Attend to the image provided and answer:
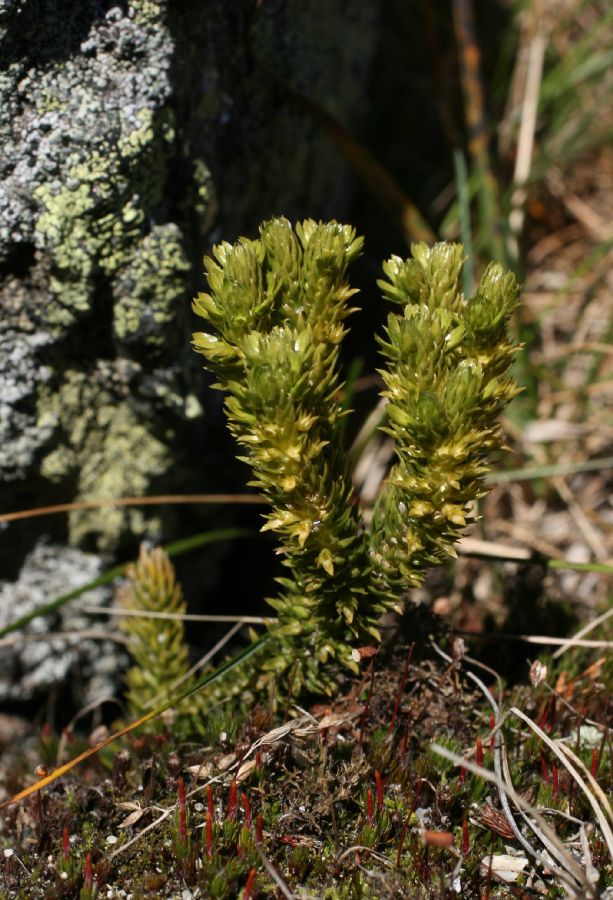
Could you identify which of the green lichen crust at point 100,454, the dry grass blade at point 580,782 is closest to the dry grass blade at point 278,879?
the dry grass blade at point 580,782

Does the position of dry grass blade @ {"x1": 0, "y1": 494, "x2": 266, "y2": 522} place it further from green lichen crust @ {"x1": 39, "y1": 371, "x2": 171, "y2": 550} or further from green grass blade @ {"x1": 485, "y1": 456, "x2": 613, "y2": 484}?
green grass blade @ {"x1": 485, "y1": 456, "x2": 613, "y2": 484}

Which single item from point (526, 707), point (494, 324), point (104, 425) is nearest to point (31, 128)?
point (104, 425)

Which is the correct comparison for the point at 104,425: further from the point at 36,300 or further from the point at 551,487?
the point at 551,487

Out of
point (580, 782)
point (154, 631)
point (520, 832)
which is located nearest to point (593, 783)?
point (580, 782)

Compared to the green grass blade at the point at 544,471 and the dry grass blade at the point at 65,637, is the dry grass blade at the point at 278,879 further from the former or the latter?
the green grass blade at the point at 544,471

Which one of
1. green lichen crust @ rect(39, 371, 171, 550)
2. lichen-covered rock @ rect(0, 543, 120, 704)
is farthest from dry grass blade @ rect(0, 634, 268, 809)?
green lichen crust @ rect(39, 371, 171, 550)

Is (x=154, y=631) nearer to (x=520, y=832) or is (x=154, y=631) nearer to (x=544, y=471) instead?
(x=520, y=832)
